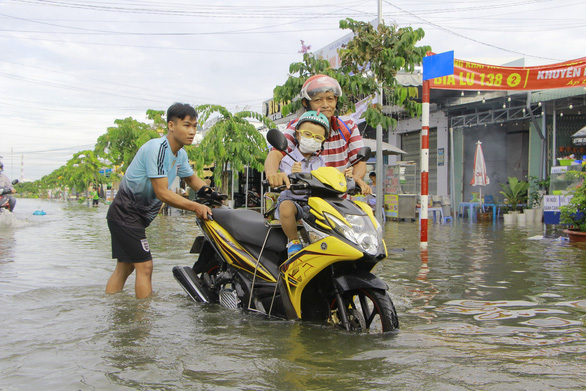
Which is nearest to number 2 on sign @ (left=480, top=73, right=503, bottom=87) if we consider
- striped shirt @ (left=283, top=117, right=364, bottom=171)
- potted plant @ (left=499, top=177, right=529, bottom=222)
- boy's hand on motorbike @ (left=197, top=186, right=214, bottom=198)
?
potted plant @ (left=499, top=177, right=529, bottom=222)

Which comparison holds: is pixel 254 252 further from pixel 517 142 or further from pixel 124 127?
pixel 124 127

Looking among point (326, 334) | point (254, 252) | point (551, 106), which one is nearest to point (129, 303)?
point (254, 252)

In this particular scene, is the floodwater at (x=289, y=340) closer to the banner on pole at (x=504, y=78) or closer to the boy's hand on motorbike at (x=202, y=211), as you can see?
the boy's hand on motorbike at (x=202, y=211)

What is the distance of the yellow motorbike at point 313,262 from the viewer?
312cm

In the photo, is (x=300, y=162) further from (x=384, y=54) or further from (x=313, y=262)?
(x=384, y=54)

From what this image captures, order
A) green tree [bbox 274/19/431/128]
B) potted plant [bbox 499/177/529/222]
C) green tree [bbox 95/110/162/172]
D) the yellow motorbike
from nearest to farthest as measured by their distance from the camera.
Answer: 1. the yellow motorbike
2. green tree [bbox 274/19/431/128]
3. potted plant [bbox 499/177/529/222]
4. green tree [bbox 95/110/162/172]

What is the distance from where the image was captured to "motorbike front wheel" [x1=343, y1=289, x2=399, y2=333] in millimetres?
3154

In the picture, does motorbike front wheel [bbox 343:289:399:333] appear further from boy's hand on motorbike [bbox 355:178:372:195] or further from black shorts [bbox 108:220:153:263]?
black shorts [bbox 108:220:153:263]

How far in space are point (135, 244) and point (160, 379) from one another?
185cm

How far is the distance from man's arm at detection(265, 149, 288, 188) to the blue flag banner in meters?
4.70

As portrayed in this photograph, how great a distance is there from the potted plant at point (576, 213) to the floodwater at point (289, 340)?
3771 millimetres

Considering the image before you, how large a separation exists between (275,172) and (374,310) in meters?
1.22

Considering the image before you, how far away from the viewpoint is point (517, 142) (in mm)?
18516

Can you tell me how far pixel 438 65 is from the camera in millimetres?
7828
